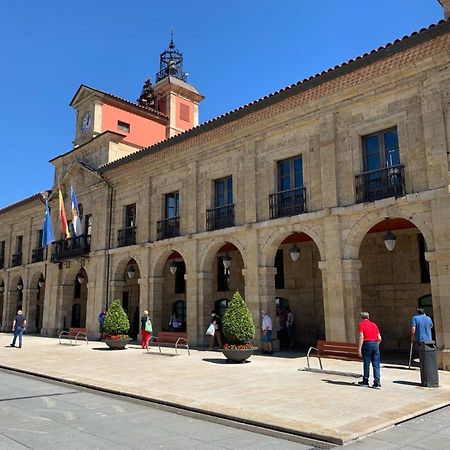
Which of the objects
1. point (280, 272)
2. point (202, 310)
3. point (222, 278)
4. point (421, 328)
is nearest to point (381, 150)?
point (421, 328)

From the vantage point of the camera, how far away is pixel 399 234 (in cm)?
1630

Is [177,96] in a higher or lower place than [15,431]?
higher

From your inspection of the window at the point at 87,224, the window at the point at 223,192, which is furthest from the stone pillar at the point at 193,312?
the window at the point at 87,224

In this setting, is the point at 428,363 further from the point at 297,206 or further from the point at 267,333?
the point at 297,206

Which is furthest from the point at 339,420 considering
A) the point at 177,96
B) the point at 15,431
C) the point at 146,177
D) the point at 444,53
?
the point at 177,96

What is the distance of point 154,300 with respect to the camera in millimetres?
20531

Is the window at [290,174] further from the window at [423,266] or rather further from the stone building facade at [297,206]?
the window at [423,266]

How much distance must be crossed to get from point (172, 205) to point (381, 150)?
10143 millimetres

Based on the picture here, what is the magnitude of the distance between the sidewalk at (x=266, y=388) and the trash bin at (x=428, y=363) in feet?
0.60

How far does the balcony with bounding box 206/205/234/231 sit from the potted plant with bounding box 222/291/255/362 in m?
4.89

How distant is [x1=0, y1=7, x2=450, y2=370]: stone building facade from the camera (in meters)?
12.6

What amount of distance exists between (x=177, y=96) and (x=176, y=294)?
550 inches

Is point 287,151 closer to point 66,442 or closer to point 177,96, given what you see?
point 66,442

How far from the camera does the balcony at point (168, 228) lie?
19844 millimetres
